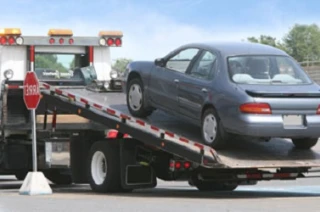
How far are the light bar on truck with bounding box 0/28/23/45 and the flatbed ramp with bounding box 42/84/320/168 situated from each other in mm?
2260

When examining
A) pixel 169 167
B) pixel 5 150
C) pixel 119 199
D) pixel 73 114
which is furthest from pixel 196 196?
pixel 5 150

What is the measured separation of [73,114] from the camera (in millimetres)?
16109

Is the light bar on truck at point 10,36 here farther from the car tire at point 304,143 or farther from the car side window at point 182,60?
the car tire at point 304,143

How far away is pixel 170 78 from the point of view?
1433 cm

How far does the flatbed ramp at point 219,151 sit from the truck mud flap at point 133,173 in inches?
26.9

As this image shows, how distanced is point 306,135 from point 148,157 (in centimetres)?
284

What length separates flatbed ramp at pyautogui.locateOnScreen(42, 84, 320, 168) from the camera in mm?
13109

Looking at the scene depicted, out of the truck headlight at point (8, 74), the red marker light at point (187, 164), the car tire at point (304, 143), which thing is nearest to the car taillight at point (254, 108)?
the red marker light at point (187, 164)

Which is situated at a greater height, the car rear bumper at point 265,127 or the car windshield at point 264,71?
the car windshield at point 264,71

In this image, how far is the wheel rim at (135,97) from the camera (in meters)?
14.9

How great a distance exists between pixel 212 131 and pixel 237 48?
1573 millimetres

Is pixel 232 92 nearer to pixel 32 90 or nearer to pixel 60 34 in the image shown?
pixel 32 90

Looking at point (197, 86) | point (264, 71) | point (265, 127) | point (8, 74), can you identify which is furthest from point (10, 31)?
point (265, 127)

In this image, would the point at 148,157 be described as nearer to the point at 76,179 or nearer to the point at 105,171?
the point at 105,171
